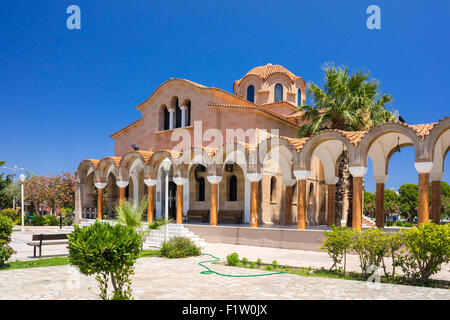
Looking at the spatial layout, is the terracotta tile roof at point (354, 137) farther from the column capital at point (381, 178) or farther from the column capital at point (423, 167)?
the column capital at point (381, 178)

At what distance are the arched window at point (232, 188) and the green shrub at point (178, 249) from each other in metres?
9.48

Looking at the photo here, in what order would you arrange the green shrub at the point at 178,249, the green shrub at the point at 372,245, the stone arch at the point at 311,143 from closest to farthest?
1. the green shrub at the point at 372,245
2. the green shrub at the point at 178,249
3. the stone arch at the point at 311,143

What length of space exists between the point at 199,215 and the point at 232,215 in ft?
7.37

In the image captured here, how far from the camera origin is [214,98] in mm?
23578

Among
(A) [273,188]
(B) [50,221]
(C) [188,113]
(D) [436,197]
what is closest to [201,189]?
(A) [273,188]

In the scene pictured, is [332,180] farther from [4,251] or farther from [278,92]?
[4,251]

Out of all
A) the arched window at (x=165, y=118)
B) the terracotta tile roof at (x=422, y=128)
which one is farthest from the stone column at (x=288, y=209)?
the arched window at (x=165, y=118)

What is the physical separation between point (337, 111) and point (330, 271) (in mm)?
9577

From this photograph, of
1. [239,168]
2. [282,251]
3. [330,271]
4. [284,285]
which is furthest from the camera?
[239,168]

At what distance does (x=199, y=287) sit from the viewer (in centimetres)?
866

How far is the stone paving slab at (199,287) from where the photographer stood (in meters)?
7.81
